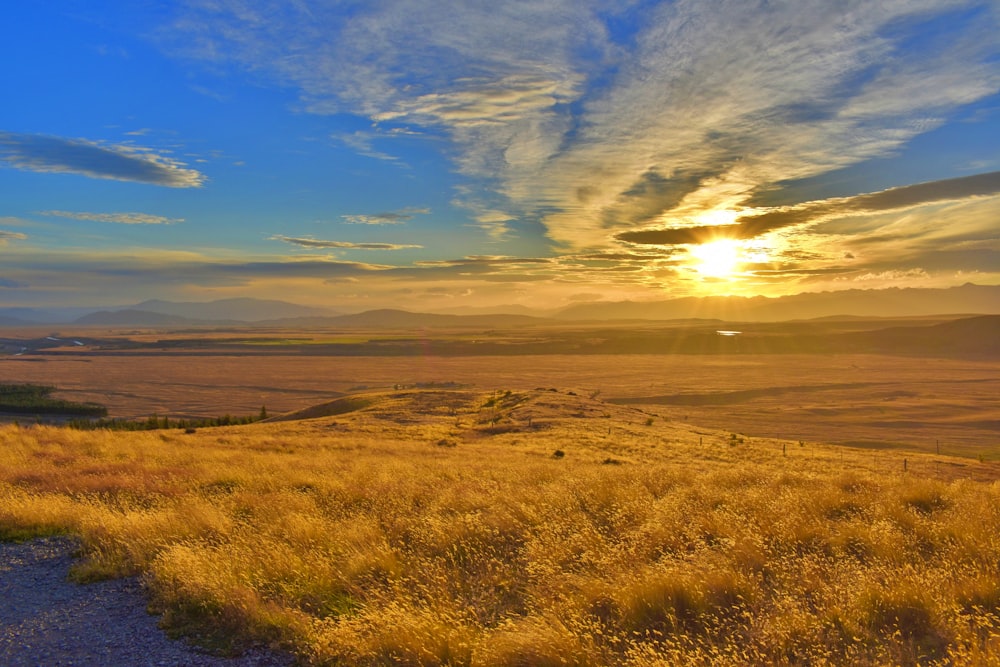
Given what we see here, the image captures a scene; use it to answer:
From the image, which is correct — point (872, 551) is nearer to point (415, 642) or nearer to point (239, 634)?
point (415, 642)

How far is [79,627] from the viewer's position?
5.25 m

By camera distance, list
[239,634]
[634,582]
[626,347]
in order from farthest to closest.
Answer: [626,347] → [634,582] → [239,634]

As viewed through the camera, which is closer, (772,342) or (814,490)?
(814,490)

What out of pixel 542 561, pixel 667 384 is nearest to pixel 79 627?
pixel 542 561

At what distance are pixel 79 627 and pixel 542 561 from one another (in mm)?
4531

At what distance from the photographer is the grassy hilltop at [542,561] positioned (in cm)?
467

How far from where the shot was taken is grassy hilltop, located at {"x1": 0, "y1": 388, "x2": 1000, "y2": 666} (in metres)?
4.67

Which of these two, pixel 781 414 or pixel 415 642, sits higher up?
pixel 415 642

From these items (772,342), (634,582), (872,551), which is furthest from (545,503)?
(772,342)

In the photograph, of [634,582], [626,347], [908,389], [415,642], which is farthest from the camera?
[626,347]

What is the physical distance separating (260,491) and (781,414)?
1992 inches

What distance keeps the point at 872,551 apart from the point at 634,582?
333cm

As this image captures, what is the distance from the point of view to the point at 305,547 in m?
6.93

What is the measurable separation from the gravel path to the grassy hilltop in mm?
236
